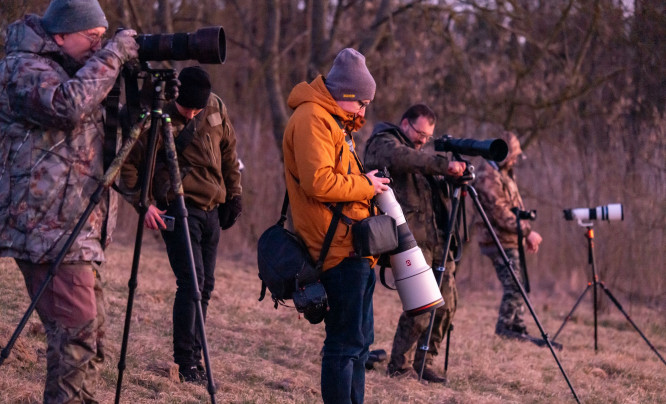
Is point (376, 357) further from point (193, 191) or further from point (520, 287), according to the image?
point (193, 191)

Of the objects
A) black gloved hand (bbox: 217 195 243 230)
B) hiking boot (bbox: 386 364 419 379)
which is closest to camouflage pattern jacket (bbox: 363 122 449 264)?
hiking boot (bbox: 386 364 419 379)

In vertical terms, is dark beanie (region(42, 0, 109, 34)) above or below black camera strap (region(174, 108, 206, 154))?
above

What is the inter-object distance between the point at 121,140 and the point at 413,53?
11993 mm

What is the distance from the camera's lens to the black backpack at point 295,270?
146 inches

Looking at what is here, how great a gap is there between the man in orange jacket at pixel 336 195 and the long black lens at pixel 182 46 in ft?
1.62

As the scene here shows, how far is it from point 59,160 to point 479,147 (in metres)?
2.77

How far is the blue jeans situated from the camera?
3.78 metres

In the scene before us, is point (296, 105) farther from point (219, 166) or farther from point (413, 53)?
point (413, 53)

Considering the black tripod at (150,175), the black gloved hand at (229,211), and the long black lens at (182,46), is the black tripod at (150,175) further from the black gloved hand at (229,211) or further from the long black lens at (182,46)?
the black gloved hand at (229,211)

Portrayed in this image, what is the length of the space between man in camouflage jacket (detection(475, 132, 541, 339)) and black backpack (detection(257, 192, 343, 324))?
12.8ft

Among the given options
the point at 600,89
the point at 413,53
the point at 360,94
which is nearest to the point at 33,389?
the point at 360,94

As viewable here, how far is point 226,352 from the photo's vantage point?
235 inches

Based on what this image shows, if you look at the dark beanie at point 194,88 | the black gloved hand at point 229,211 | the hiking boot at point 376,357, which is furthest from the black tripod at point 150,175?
the hiking boot at point 376,357

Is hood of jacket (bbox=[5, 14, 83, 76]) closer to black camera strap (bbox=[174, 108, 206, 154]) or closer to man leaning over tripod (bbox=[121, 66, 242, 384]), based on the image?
man leaning over tripod (bbox=[121, 66, 242, 384])
